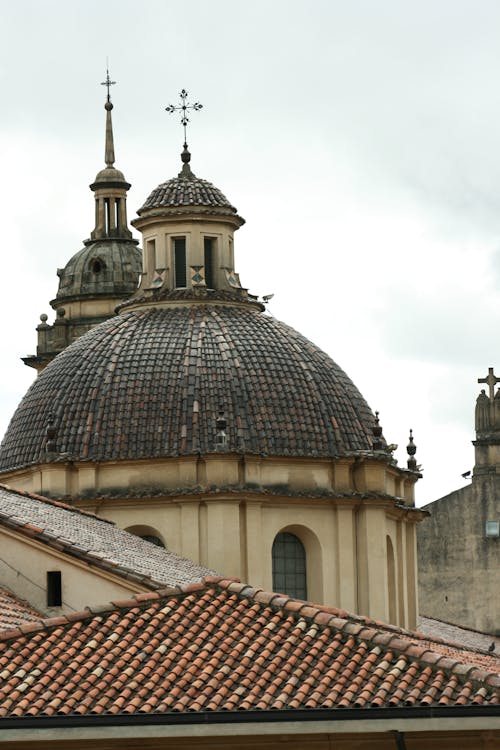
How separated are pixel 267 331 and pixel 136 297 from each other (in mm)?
3455

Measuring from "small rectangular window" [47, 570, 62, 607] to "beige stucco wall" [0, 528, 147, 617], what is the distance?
0.05 metres

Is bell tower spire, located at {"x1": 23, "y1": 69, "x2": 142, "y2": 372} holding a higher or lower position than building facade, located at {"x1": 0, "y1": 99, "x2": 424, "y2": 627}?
higher

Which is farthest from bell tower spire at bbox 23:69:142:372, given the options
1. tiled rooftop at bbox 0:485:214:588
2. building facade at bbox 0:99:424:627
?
tiled rooftop at bbox 0:485:214:588

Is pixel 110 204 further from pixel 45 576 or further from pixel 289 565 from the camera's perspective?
pixel 45 576

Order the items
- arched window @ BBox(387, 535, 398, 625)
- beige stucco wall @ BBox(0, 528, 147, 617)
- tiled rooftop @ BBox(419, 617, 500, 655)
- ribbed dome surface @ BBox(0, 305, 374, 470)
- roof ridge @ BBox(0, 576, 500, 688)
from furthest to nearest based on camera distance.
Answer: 1. tiled rooftop @ BBox(419, 617, 500, 655)
2. arched window @ BBox(387, 535, 398, 625)
3. ribbed dome surface @ BBox(0, 305, 374, 470)
4. beige stucco wall @ BBox(0, 528, 147, 617)
5. roof ridge @ BBox(0, 576, 500, 688)

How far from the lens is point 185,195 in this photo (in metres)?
Answer: 66.2

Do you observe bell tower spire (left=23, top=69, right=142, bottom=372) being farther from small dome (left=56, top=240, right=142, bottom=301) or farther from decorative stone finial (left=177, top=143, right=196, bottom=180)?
decorative stone finial (left=177, top=143, right=196, bottom=180)

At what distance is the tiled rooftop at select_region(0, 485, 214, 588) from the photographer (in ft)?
136

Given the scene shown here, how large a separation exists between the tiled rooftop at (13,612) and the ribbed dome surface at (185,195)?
25222 millimetres

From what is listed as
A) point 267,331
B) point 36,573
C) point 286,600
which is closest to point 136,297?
point 267,331

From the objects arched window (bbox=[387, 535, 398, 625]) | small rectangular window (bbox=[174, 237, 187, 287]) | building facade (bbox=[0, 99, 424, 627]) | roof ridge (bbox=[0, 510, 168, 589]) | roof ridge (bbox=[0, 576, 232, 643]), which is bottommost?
roof ridge (bbox=[0, 576, 232, 643])

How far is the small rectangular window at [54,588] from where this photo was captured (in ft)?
135

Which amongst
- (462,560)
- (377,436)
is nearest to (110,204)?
(462,560)

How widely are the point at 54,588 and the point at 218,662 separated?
465 inches
